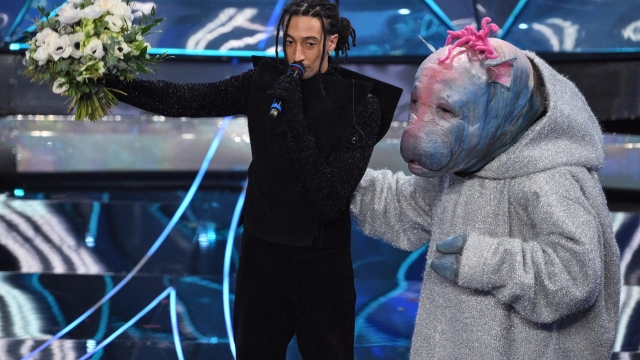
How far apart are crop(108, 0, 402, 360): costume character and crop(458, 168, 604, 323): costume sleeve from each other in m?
0.46

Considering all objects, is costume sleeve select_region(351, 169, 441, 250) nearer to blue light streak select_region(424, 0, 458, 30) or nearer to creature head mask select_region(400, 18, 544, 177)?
creature head mask select_region(400, 18, 544, 177)

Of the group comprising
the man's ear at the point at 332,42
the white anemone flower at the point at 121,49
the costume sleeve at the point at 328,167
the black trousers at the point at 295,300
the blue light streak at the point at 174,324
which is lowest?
the blue light streak at the point at 174,324

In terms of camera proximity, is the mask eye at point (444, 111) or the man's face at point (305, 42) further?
the man's face at point (305, 42)

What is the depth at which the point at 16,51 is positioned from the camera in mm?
4348

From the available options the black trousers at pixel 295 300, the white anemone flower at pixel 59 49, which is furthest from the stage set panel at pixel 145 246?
the white anemone flower at pixel 59 49

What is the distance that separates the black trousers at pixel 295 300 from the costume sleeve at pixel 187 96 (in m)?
0.38

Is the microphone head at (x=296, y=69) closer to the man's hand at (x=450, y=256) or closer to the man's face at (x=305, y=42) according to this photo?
the man's face at (x=305, y=42)

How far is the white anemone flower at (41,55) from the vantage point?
1873mm

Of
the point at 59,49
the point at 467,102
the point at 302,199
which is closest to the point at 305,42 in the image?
the point at 302,199

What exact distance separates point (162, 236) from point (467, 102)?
2416 mm

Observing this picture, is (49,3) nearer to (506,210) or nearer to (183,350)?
(183,350)

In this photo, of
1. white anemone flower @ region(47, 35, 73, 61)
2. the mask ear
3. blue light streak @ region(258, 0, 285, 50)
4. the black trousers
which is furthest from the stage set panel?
the mask ear

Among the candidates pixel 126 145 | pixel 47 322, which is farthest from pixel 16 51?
pixel 47 322

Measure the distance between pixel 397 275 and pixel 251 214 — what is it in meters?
Result: 1.62
